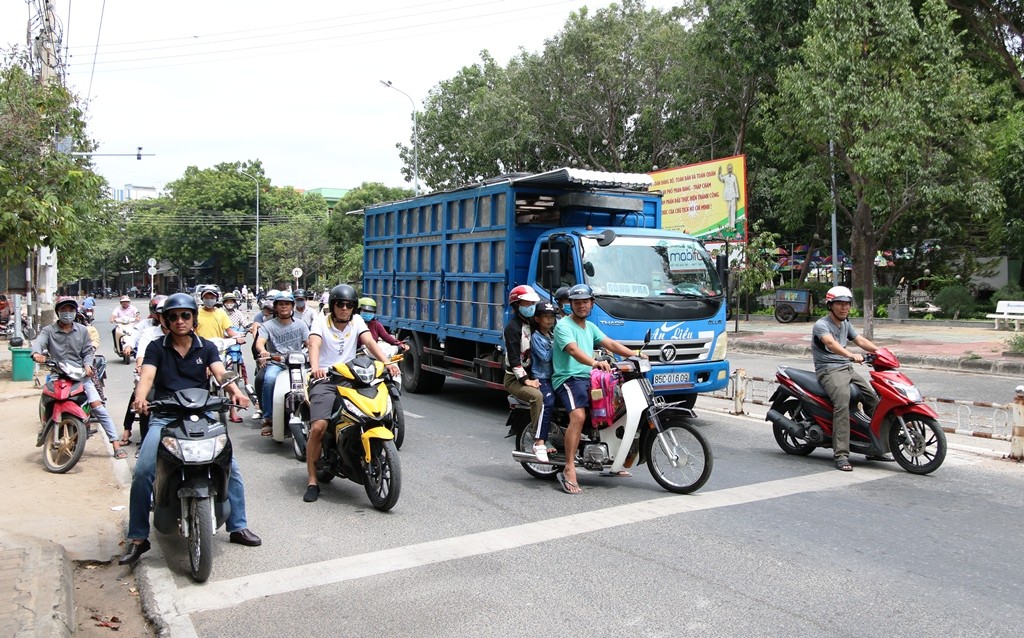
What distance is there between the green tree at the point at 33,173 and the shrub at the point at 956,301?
25.2m

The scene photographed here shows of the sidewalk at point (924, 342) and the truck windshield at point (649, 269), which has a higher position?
the truck windshield at point (649, 269)

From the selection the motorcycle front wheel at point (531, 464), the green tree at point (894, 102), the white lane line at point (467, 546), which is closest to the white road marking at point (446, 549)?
the white lane line at point (467, 546)

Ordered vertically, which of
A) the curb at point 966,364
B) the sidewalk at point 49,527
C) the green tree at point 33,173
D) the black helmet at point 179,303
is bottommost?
the sidewalk at point 49,527

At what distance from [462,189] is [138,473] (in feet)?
25.3

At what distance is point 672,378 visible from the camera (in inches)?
378

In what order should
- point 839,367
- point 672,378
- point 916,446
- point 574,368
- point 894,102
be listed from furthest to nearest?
1. point 894,102
2. point 672,378
3. point 839,367
4. point 916,446
5. point 574,368

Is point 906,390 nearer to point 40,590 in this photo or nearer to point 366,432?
point 366,432

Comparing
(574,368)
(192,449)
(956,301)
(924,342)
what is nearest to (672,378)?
(574,368)

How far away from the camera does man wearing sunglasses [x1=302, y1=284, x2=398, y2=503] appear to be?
661 cm

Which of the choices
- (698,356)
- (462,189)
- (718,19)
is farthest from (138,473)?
(718,19)

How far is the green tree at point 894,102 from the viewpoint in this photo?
1912 centimetres

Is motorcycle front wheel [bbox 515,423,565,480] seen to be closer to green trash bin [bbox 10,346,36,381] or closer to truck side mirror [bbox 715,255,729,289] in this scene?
truck side mirror [bbox 715,255,729,289]

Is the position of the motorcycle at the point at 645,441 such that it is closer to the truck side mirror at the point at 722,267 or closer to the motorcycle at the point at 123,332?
the truck side mirror at the point at 722,267

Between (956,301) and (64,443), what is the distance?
89.5ft
